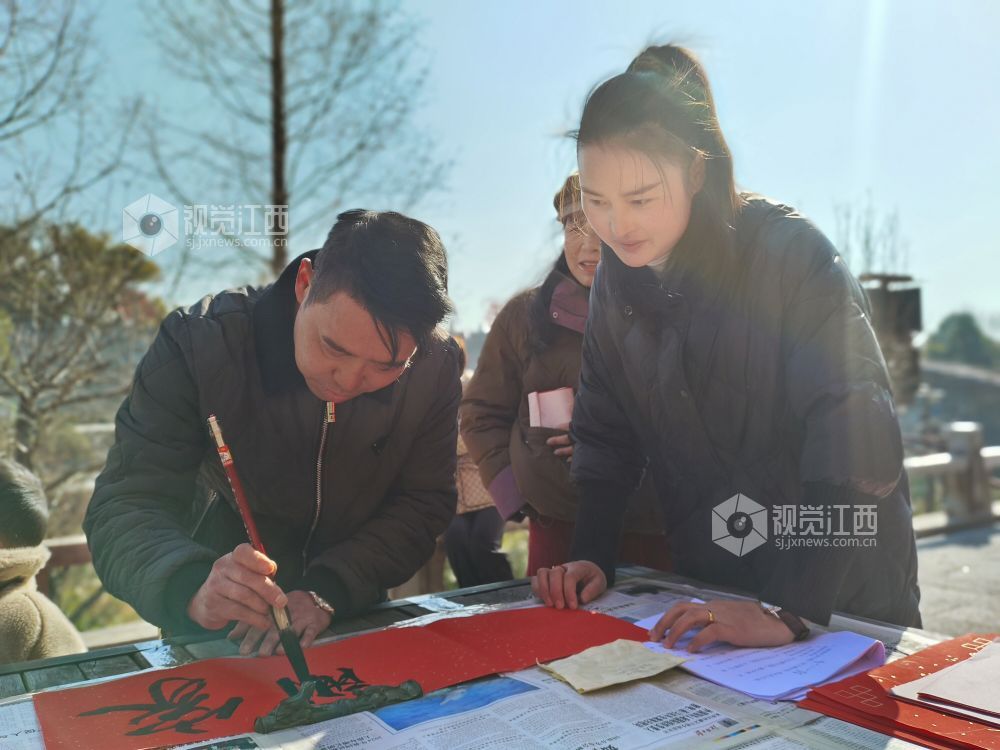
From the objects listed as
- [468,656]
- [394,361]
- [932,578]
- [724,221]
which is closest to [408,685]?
[468,656]

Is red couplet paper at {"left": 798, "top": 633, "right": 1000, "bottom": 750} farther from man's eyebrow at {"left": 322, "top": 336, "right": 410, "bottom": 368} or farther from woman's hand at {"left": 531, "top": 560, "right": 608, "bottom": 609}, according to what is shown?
man's eyebrow at {"left": 322, "top": 336, "right": 410, "bottom": 368}

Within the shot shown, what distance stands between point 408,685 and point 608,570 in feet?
2.02

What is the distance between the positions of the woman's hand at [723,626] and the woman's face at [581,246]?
3.53 feet

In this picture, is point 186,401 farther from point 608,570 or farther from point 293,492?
point 608,570

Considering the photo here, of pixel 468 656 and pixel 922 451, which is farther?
pixel 922 451

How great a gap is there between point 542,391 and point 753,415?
0.91 meters

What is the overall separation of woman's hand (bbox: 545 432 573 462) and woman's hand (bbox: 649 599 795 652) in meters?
0.86

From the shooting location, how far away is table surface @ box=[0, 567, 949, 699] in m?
1.20

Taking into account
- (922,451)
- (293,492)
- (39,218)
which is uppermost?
(39,218)

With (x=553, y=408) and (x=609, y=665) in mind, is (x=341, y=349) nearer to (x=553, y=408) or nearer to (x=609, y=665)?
(x=609, y=665)

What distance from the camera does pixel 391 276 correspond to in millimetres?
1316

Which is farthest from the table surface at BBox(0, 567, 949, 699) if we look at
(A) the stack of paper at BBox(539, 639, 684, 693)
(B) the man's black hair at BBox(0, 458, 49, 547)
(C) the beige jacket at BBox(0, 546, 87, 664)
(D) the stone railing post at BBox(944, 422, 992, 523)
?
(D) the stone railing post at BBox(944, 422, 992, 523)

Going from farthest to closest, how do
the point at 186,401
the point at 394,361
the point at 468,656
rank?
the point at 186,401
the point at 394,361
the point at 468,656

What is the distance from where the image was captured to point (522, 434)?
2.29 metres
